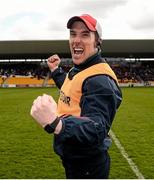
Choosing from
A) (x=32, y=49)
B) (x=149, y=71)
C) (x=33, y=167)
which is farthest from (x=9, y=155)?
(x=149, y=71)

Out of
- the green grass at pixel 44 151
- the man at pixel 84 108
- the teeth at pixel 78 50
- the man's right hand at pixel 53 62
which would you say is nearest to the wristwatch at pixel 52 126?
the man at pixel 84 108

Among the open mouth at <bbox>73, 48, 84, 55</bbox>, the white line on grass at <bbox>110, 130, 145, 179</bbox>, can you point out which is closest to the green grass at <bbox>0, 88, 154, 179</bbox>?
the white line on grass at <bbox>110, 130, 145, 179</bbox>

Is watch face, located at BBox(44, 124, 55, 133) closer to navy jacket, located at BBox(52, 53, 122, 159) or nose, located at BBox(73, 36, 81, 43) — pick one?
navy jacket, located at BBox(52, 53, 122, 159)

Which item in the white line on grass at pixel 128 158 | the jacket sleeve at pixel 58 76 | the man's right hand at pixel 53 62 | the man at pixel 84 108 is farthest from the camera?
the white line on grass at pixel 128 158

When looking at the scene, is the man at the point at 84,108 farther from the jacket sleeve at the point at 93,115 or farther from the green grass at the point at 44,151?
the green grass at the point at 44,151

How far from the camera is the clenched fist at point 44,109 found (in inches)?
101

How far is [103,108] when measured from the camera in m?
2.99

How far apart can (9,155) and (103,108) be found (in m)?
7.24

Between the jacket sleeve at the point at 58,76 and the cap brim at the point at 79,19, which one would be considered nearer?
the cap brim at the point at 79,19

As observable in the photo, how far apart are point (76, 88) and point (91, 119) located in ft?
1.61

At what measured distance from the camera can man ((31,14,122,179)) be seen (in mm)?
2730

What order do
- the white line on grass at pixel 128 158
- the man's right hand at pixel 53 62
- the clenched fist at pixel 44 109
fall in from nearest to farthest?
the clenched fist at pixel 44 109 → the man's right hand at pixel 53 62 → the white line on grass at pixel 128 158

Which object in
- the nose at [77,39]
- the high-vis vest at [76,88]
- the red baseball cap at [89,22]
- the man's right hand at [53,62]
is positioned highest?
the red baseball cap at [89,22]

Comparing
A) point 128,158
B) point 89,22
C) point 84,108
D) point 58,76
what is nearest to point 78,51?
point 89,22
